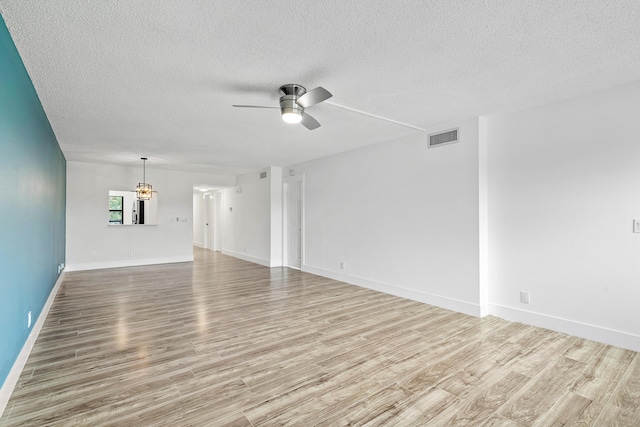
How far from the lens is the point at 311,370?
255 cm

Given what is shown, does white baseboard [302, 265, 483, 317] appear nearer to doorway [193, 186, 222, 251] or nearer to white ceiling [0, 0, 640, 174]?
white ceiling [0, 0, 640, 174]

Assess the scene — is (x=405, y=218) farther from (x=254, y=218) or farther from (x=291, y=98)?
(x=254, y=218)

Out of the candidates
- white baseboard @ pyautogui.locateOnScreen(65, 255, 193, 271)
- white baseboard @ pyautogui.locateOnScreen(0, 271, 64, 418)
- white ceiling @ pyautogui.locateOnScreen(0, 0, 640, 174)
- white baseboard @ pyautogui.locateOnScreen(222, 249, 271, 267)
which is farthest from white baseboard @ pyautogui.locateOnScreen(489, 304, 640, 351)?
white baseboard @ pyautogui.locateOnScreen(65, 255, 193, 271)

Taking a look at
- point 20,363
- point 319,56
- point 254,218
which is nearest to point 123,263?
point 254,218

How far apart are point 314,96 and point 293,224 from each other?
5.14 metres

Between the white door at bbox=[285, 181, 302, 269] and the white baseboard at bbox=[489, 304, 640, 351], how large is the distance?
4.42 m

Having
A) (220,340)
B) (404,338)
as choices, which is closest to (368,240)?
(404,338)

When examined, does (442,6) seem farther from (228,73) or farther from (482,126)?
(482,126)

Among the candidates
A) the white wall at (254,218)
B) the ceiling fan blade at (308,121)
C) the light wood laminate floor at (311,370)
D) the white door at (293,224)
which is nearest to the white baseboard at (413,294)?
the light wood laminate floor at (311,370)

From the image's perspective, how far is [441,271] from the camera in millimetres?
4316

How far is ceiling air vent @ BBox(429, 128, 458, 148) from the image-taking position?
4.16 meters

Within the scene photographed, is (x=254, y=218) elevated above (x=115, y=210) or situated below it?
below

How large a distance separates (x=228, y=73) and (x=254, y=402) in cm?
257

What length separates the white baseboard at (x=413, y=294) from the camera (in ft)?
A: 13.1
